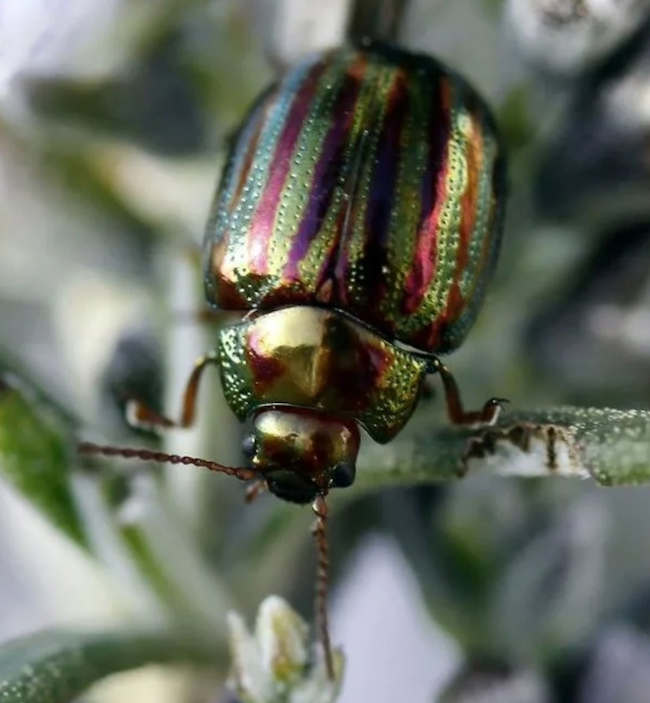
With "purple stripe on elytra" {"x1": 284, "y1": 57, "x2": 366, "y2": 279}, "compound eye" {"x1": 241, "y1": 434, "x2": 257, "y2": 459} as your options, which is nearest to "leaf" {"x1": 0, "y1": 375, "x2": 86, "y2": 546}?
"compound eye" {"x1": 241, "y1": 434, "x2": 257, "y2": 459}

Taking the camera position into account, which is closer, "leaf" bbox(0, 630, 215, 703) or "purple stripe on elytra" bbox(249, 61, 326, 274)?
"leaf" bbox(0, 630, 215, 703)

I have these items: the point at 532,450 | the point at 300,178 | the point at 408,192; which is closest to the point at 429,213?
the point at 408,192

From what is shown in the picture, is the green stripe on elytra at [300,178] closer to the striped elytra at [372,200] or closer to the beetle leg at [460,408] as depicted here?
the striped elytra at [372,200]

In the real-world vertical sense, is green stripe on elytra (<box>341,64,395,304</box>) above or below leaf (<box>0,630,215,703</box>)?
above

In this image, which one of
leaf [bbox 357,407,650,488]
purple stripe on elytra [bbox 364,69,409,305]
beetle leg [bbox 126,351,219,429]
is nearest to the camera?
leaf [bbox 357,407,650,488]

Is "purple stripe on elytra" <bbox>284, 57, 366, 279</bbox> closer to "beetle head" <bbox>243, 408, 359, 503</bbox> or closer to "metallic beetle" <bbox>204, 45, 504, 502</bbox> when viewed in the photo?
"metallic beetle" <bbox>204, 45, 504, 502</bbox>

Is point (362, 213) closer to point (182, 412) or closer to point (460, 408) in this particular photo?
point (460, 408)
